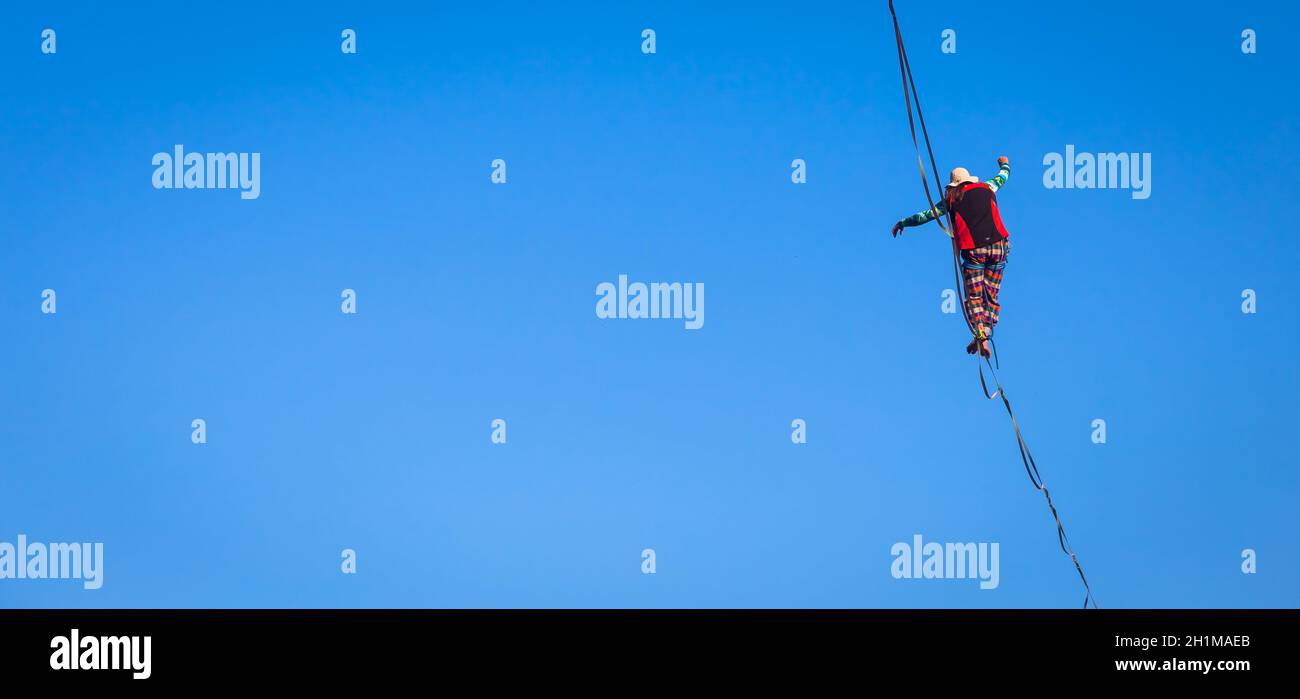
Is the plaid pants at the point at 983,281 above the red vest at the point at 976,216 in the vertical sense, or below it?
below

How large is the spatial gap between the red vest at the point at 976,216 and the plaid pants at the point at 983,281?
0.32 feet

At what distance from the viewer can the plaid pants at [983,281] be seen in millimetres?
7000

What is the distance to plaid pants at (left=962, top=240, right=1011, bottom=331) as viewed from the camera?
700cm

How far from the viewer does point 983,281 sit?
23.3 ft

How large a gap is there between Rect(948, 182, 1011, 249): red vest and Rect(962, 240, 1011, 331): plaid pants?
0.10 metres

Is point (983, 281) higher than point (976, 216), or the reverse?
point (976, 216)

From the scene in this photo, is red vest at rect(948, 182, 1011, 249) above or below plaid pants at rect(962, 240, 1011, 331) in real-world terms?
above

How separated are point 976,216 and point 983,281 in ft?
1.35

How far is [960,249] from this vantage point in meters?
6.96

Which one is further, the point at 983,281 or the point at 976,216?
the point at 983,281
